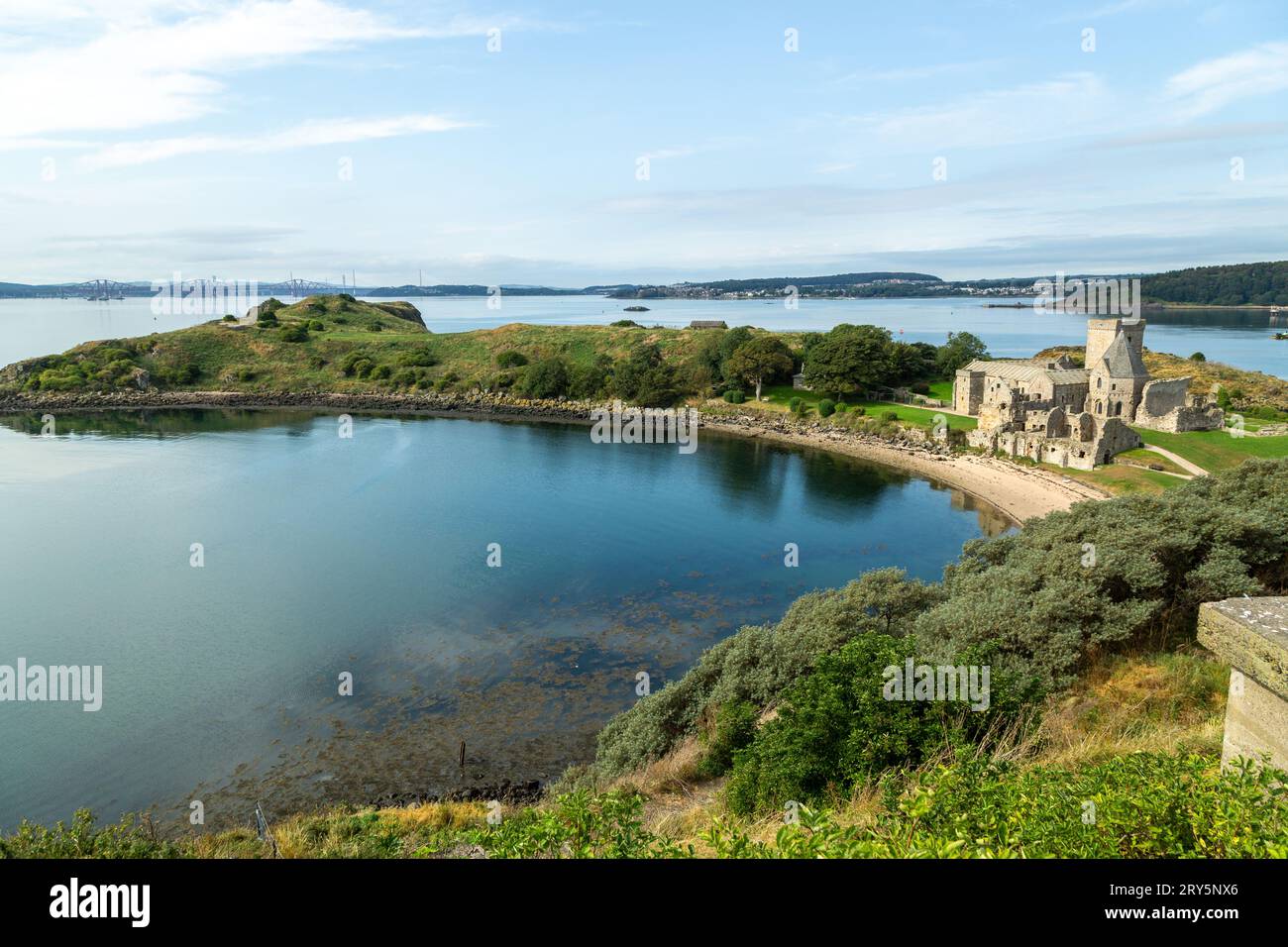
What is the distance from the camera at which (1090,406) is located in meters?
49.8

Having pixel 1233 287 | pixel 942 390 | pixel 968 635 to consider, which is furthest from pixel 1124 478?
pixel 1233 287

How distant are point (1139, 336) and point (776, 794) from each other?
2070 inches

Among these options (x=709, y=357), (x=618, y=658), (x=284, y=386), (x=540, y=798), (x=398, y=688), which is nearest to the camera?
(x=540, y=798)

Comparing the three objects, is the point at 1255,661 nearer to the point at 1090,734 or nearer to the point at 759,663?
the point at 1090,734

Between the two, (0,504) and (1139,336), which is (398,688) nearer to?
(0,504)

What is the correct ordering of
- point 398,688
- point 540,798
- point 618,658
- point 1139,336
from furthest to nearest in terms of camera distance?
point 1139,336
point 618,658
point 398,688
point 540,798

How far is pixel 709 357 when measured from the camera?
254 ft

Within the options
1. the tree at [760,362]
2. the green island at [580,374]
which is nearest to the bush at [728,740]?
the green island at [580,374]

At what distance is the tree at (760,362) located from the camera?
236 ft

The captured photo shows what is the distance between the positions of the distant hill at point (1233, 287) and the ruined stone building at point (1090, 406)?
535 ft

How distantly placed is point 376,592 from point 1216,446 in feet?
145

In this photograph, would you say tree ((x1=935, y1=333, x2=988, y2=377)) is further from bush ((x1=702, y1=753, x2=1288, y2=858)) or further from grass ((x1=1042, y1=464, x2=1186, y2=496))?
bush ((x1=702, y1=753, x2=1288, y2=858))

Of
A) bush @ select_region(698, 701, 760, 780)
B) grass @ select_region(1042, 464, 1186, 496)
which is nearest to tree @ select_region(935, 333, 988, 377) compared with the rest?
grass @ select_region(1042, 464, 1186, 496)
